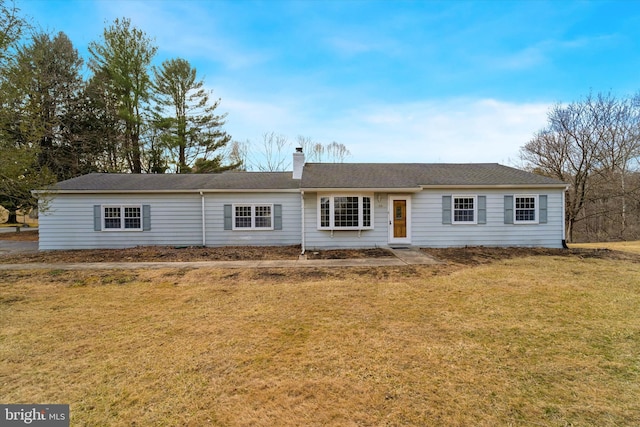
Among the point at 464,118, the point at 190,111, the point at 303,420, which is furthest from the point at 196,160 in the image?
the point at 303,420

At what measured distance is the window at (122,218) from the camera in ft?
40.5

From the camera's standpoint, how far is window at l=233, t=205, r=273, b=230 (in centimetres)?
1238

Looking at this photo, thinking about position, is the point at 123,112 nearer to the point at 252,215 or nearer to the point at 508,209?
the point at 252,215

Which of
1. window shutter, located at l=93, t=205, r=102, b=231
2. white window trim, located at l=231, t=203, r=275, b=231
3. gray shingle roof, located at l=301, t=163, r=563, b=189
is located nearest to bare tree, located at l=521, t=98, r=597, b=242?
gray shingle roof, located at l=301, t=163, r=563, b=189

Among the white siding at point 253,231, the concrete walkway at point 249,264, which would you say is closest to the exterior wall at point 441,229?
the white siding at point 253,231

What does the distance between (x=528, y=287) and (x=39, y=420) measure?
8.07 metres

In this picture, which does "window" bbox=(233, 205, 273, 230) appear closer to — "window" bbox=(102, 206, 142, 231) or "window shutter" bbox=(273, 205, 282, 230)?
"window shutter" bbox=(273, 205, 282, 230)

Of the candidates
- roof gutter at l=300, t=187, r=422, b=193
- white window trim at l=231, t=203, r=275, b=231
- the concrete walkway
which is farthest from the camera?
white window trim at l=231, t=203, r=275, b=231

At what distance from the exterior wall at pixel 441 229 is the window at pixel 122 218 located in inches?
300

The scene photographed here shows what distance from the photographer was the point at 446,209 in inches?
460

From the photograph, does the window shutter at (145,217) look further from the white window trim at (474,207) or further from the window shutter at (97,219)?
the white window trim at (474,207)

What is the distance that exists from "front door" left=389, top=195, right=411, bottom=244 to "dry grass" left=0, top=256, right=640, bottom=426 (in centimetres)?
508

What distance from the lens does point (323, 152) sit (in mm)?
29969

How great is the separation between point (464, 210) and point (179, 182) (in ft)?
42.7
